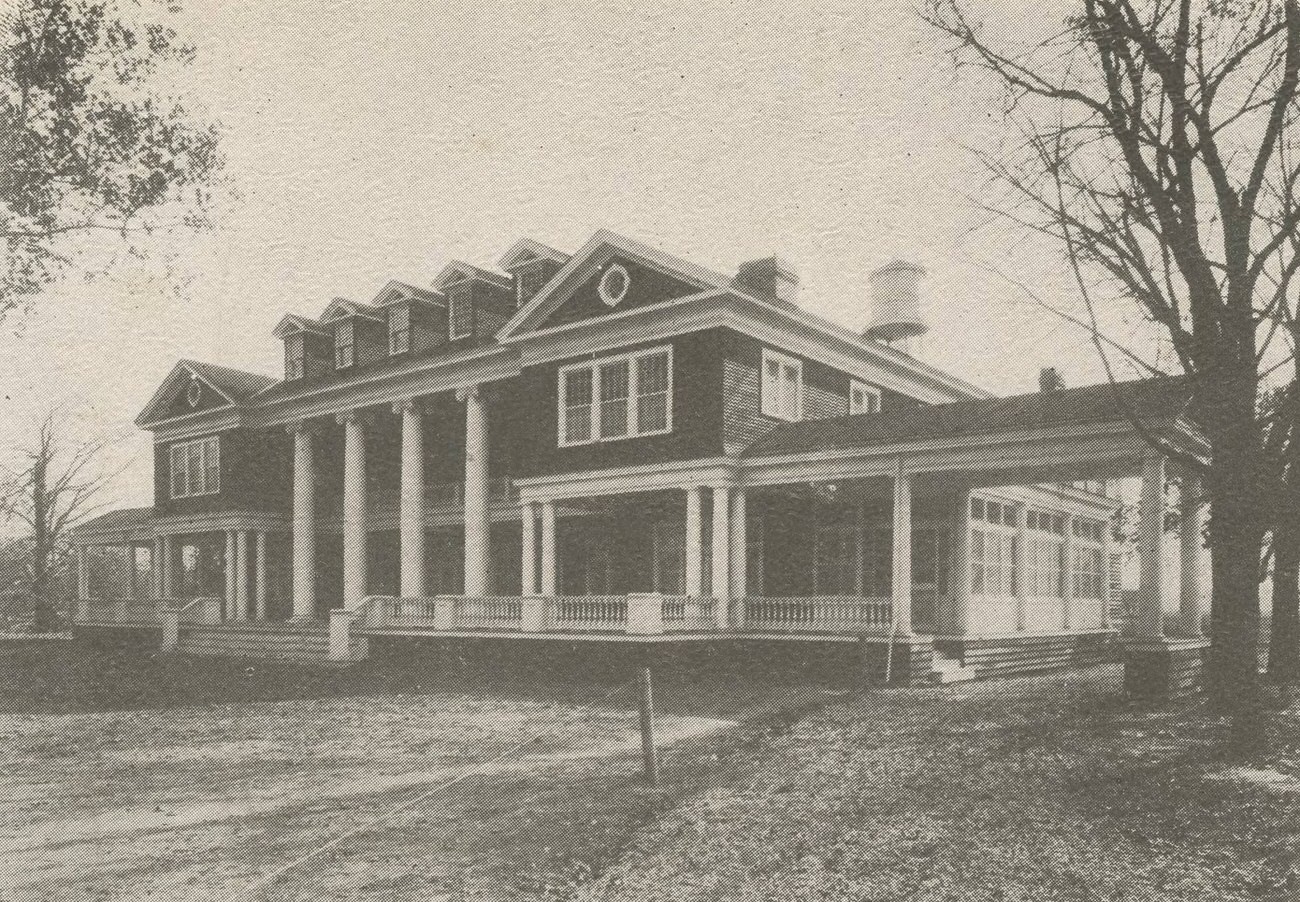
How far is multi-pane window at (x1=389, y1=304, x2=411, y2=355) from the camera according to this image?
31406 mm

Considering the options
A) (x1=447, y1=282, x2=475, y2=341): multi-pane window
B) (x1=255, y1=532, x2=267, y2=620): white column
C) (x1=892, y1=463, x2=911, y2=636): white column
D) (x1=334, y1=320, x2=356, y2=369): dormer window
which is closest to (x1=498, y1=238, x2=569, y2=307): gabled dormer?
(x1=447, y1=282, x2=475, y2=341): multi-pane window

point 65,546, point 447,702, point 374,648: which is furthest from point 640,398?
point 65,546

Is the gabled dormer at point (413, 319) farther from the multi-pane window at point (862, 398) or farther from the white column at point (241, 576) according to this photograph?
the multi-pane window at point (862, 398)

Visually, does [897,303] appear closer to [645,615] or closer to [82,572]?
[645,615]

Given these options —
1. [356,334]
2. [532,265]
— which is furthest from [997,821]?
[356,334]

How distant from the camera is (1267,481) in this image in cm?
1445

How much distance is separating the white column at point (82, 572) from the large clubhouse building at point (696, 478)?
10.3 m

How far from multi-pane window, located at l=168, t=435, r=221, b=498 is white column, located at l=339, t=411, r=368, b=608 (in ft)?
23.7

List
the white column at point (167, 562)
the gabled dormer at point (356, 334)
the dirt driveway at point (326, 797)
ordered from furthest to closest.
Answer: the white column at point (167, 562)
the gabled dormer at point (356, 334)
the dirt driveway at point (326, 797)

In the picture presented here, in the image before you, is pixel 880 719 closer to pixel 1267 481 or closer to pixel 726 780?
pixel 726 780

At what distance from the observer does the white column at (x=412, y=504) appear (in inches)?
1139

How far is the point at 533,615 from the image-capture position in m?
23.5

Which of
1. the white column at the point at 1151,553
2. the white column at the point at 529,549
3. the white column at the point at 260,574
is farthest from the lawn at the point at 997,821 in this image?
the white column at the point at 260,574

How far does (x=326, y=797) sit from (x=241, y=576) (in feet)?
81.7
